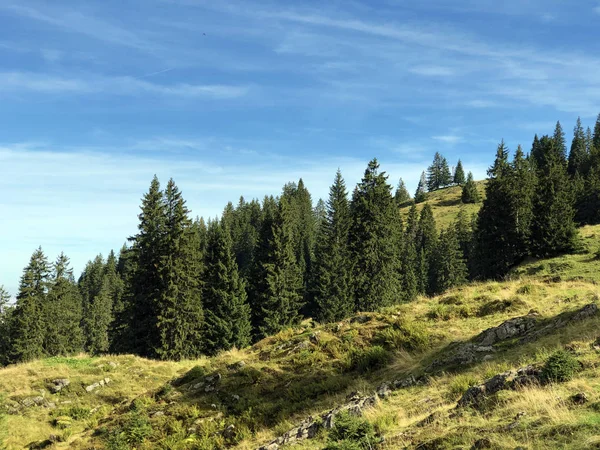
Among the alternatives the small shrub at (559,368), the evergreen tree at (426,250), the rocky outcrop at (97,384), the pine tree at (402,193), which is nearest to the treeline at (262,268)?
the rocky outcrop at (97,384)

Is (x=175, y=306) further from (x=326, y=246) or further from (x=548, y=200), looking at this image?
(x=548, y=200)

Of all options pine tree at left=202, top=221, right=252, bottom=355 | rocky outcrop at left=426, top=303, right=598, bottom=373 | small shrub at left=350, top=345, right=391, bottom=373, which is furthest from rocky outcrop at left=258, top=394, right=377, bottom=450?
pine tree at left=202, top=221, right=252, bottom=355

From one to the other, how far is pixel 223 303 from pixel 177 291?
21.5 ft

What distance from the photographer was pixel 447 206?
452ft

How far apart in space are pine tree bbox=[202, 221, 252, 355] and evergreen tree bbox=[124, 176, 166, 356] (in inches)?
236

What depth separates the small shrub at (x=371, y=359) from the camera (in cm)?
1517

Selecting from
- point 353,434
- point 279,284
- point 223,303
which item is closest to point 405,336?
point 353,434

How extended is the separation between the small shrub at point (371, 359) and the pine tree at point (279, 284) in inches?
1153

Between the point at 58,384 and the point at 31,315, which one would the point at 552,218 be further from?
the point at 31,315

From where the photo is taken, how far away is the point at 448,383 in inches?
428

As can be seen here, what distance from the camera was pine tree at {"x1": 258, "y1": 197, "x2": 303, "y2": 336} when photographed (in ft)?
147

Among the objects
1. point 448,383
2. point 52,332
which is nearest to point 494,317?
point 448,383

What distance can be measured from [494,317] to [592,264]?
77.6ft

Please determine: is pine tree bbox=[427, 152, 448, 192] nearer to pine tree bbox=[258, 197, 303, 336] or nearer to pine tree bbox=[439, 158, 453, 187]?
pine tree bbox=[439, 158, 453, 187]
